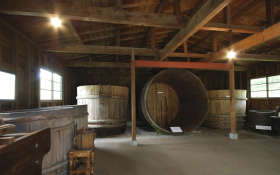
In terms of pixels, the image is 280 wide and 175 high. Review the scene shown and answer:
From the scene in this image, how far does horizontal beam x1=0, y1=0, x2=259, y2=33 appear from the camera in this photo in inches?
105

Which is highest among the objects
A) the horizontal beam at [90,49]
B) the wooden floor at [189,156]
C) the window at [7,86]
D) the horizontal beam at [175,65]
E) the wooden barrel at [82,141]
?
the horizontal beam at [90,49]

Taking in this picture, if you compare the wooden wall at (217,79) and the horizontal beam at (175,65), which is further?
the wooden wall at (217,79)

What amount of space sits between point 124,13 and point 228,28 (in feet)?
8.19

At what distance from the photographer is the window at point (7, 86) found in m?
3.10

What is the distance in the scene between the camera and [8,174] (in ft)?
2.39

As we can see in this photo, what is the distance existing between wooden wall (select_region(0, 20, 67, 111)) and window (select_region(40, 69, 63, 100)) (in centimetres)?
35

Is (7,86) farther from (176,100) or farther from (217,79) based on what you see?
(217,79)

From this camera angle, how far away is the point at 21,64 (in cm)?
378

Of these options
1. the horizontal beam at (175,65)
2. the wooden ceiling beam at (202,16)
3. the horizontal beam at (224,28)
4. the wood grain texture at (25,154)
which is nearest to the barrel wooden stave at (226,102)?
the horizontal beam at (175,65)

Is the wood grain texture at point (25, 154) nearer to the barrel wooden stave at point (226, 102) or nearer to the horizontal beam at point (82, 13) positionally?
the horizontal beam at point (82, 13)

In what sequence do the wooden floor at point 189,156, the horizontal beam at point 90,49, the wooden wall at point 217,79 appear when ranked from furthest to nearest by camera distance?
the wooden wall at point 217,79
the horizontal beam at point 90,49
the wooden floor at point 189,156

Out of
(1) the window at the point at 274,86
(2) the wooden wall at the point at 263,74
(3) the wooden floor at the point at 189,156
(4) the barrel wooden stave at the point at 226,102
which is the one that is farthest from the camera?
(2) the wooden wall at the point at 263,74

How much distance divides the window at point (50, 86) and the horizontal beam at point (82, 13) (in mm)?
2667

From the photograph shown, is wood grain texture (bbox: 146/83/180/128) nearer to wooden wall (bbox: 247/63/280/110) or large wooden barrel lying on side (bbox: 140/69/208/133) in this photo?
large wooden barrel lying on side (bbox: 140/69/208/133)
